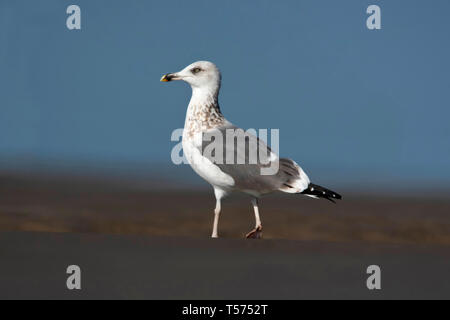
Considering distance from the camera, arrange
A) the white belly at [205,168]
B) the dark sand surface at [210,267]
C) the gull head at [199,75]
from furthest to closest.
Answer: the gull head at [199,75] → the white belly at [205,168] → the dark sand surface at [210,267]

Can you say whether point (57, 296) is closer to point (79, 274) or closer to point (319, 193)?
point (79, 274)

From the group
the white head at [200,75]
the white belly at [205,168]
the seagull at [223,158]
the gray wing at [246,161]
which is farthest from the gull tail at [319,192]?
the white head at [200,75]

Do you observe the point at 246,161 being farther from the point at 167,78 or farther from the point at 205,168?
the point at 167,78

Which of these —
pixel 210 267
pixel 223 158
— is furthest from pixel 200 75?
pixel 210 267

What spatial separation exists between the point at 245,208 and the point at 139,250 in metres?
1.98

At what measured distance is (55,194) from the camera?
712cm

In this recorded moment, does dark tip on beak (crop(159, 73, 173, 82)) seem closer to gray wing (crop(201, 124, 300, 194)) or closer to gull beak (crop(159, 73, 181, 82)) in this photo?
gull beak (crop(159, 73, 181, 82))

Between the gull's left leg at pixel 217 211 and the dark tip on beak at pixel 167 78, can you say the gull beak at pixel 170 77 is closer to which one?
the dark tip on beak at pixel 167 78

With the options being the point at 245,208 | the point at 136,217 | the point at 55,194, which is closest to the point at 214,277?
the point at 136,217

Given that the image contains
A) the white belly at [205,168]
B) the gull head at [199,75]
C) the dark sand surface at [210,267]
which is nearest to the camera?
the dark sand surface at [210,267]

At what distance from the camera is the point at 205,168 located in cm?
564

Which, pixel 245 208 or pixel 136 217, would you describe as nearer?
pixel 136 217

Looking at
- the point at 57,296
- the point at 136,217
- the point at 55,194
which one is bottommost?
the point at 57,296

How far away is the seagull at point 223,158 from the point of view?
5609 millimetres
